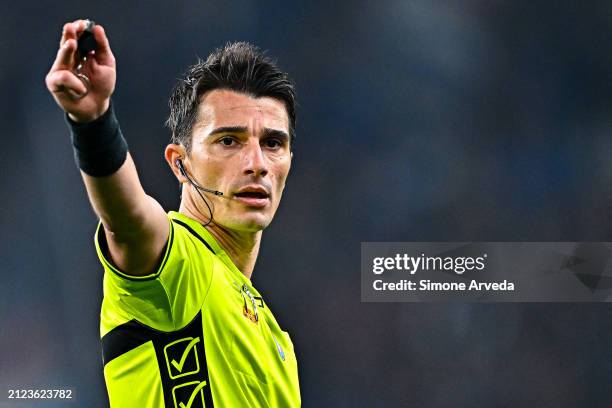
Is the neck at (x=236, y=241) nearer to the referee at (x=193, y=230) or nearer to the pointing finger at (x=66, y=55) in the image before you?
the referee at (x=193, y=230)

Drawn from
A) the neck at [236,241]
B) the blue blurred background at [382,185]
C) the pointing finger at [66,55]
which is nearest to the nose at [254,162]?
the neck at [236,241]

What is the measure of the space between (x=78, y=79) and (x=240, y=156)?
950mm

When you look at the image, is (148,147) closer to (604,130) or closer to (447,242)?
(447,242)

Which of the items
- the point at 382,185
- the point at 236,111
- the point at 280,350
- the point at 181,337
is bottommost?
the point at 181,337

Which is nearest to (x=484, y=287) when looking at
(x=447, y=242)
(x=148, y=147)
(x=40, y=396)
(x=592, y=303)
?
(x=447, y=242)

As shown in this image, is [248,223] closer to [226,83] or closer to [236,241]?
[236,241]

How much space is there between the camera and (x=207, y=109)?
2.55m

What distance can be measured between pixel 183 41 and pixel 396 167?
1834 millimetres

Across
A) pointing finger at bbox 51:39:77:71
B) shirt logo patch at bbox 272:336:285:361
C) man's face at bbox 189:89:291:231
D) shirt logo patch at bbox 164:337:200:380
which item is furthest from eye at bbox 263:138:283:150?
pointing finger at bbox 51:39:77:71

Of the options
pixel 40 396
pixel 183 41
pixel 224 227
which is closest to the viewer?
pixel 224 227

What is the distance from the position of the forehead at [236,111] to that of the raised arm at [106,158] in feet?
2.37

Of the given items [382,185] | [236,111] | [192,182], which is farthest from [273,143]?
[382,185]

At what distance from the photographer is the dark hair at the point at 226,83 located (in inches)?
102

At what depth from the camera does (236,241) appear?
255cm
